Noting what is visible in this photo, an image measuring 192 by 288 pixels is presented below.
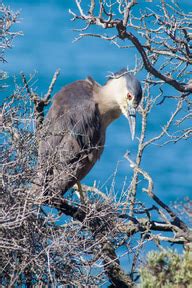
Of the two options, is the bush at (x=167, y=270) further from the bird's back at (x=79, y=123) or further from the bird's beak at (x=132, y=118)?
the bird's beak at (x=132, y=118)

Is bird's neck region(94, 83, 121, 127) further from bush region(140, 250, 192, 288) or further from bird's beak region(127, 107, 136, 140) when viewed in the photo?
bush region(140, 250, 192, 288)

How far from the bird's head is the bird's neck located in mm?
36

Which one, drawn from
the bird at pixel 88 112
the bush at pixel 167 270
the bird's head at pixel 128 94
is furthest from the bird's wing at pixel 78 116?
the bush at pixel 167 270

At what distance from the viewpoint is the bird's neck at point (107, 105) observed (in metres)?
8.02

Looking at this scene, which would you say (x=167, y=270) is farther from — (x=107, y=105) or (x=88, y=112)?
(x=107, y=105)

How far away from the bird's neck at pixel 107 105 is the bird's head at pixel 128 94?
4cm

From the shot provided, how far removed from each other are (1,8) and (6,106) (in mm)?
784

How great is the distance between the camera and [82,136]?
Result: 754cm

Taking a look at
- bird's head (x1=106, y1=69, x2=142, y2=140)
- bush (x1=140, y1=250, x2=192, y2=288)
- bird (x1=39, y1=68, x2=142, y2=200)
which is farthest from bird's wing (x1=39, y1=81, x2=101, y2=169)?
bush (x1=140, y1=250, x2=192, y2=288)

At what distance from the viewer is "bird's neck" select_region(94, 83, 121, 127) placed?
802cm

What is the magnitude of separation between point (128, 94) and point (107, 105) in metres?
0.26

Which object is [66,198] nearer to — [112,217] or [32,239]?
[112,217]


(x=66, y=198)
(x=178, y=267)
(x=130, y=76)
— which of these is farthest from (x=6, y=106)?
(x=130, y=76)

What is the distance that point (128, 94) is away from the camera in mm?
7883
